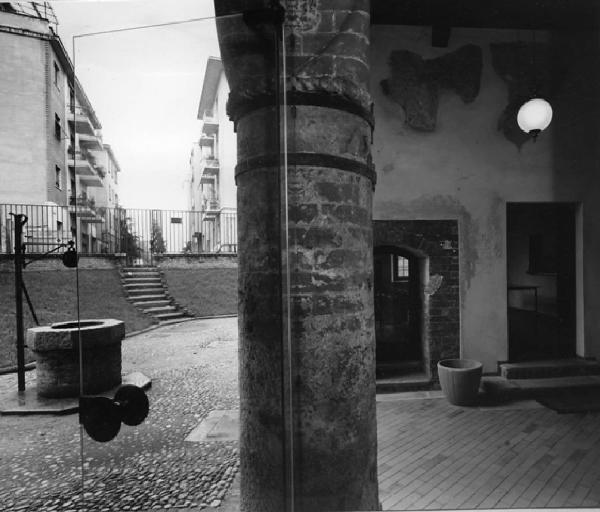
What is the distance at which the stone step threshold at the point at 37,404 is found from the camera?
2045 millimetres

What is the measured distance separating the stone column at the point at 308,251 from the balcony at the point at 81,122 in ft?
2.90

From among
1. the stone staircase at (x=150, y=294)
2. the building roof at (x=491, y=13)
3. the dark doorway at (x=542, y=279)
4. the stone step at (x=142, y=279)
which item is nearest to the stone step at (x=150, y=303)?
the stone staircase at (x=150, y=294)

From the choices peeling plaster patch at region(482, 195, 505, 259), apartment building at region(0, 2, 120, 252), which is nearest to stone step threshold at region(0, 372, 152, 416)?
apartment building at region(0, 2, 120, 252)

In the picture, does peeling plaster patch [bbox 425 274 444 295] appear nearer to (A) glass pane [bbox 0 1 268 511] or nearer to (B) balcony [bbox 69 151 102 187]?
(A) glass pane [bbox 0 1 268 511]

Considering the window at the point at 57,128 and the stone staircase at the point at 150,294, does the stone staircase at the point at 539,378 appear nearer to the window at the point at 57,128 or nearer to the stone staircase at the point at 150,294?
the stone staircase at the point at 150,294

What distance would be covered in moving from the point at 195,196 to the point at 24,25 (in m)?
1.43

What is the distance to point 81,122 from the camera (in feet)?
6.44

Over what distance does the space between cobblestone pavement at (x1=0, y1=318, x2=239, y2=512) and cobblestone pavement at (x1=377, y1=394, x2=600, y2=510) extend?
4.90ft

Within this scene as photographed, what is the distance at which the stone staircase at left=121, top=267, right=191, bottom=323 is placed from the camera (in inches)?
76.4

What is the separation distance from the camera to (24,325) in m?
1.88

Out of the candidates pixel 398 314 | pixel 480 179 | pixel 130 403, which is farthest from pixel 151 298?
pixel 480 179

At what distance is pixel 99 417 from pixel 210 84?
2058 mm

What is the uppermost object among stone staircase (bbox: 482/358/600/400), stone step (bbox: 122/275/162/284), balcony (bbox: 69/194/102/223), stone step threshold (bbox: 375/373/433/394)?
balcony (bbox: 69/194/102/223)

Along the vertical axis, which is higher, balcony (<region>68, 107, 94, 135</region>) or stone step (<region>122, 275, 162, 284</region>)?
balcony (<region>68, 107, 94, 135</region>)
